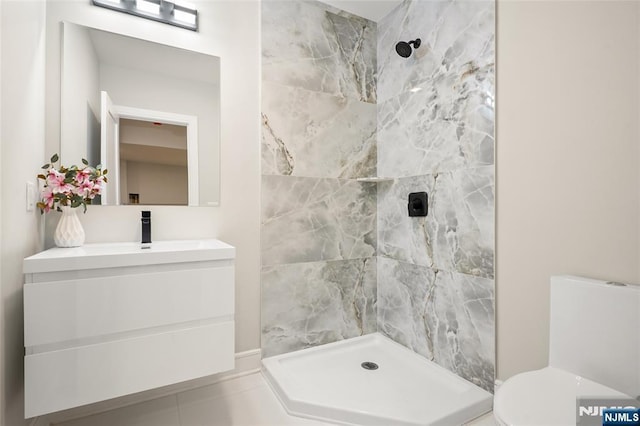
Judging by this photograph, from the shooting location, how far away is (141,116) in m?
1.74

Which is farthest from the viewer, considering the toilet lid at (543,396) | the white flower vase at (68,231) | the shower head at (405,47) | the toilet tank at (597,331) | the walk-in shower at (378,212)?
the shower head at (405,47)

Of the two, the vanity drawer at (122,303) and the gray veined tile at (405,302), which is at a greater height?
the vanity drawer at (122,303)

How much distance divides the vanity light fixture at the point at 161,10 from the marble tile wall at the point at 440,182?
1.38m

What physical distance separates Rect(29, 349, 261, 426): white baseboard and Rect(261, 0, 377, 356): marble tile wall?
124 mm

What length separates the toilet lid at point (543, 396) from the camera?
3.04ft

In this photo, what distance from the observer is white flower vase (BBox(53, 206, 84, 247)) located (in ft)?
4.83

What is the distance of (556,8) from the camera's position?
1381mm

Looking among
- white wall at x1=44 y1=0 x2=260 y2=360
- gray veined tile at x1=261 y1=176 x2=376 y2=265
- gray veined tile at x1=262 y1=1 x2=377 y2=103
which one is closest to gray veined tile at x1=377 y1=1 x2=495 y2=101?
gray veined tile at x1=262 y1=1 x2=377 y2=103

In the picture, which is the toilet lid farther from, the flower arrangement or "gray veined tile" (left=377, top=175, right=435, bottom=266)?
the flower arrangement

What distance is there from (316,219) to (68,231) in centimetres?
138

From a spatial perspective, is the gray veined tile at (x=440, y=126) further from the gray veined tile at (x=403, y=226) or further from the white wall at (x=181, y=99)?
the white wall at (x=181, y=99)

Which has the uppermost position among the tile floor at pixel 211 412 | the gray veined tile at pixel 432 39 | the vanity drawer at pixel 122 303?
the gray veined tile at pixel 432 39

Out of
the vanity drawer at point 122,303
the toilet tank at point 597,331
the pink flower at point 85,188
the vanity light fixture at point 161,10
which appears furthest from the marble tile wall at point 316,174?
the toilet tank at point 597,331

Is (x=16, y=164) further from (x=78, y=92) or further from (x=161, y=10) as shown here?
(x=161, y=10)
